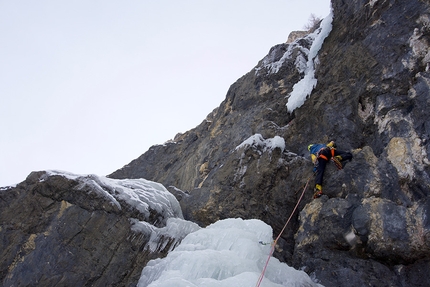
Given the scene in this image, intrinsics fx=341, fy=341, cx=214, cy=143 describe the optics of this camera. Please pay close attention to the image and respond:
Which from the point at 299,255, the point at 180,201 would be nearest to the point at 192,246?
the point at 299,255

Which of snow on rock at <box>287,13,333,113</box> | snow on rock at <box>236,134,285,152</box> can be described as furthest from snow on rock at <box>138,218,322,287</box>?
snow on rock at <box>287,13,333,113</box>

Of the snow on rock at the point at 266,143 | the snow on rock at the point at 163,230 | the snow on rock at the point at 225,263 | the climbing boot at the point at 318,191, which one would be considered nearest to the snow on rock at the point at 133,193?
the snow on rock at the point at 163,230

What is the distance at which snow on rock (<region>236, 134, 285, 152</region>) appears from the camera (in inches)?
333

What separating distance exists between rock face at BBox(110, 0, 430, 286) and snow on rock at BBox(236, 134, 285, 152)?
41mm

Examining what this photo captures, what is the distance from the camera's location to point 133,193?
816 cm

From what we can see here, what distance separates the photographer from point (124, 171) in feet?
47.8

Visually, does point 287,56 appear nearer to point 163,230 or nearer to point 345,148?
point 345,148

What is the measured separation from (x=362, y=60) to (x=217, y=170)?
14.7 ft

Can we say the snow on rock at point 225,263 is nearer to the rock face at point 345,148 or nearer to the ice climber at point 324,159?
the rock face at point 345,148

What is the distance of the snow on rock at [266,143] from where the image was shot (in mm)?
8469

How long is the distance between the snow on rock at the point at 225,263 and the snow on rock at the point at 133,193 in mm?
1463

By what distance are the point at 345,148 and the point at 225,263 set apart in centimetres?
400

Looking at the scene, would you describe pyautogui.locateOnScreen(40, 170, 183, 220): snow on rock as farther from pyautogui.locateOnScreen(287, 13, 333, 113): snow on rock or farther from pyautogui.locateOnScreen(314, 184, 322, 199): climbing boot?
pyautogui.locateOnScreen(287, 13, 333, 113): snow on rock

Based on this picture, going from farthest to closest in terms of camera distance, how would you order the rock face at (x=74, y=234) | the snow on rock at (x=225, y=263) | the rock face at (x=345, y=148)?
1. the rock face at (x=74, y=234)
2. the rock face at (x=345, y=148)
3. the snow on rock at (x=225, y=263)
